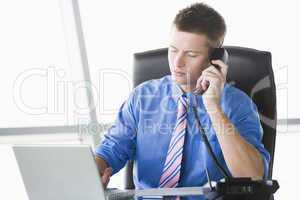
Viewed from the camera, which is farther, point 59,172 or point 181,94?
point 181,94

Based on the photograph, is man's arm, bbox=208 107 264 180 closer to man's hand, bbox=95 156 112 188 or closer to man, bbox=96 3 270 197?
man, bbox=96 3 270 197

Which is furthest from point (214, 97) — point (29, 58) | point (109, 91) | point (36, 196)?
point (29, 58)

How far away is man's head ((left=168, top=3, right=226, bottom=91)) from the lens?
176cm

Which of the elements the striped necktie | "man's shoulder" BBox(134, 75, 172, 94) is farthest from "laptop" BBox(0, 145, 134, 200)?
"man's shoulder" BBox(134, 75, 172, 94)

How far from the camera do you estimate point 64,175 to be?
134 centimetres

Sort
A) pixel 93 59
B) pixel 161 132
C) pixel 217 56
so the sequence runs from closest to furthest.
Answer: pixel 217 56 → pixel 161 132 → pixel 93 59

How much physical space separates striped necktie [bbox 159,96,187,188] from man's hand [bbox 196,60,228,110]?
0.47 feet

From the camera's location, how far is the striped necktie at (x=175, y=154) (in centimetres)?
176

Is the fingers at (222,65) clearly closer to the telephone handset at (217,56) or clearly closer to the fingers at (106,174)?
the telephone handset at (217,56)

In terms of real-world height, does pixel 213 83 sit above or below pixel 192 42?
below

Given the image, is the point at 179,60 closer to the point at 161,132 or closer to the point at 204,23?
the point at 204,23

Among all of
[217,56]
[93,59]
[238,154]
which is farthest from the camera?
[93,59]

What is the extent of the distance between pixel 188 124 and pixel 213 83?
205 mm

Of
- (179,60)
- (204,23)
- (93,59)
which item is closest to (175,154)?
(179,60)
